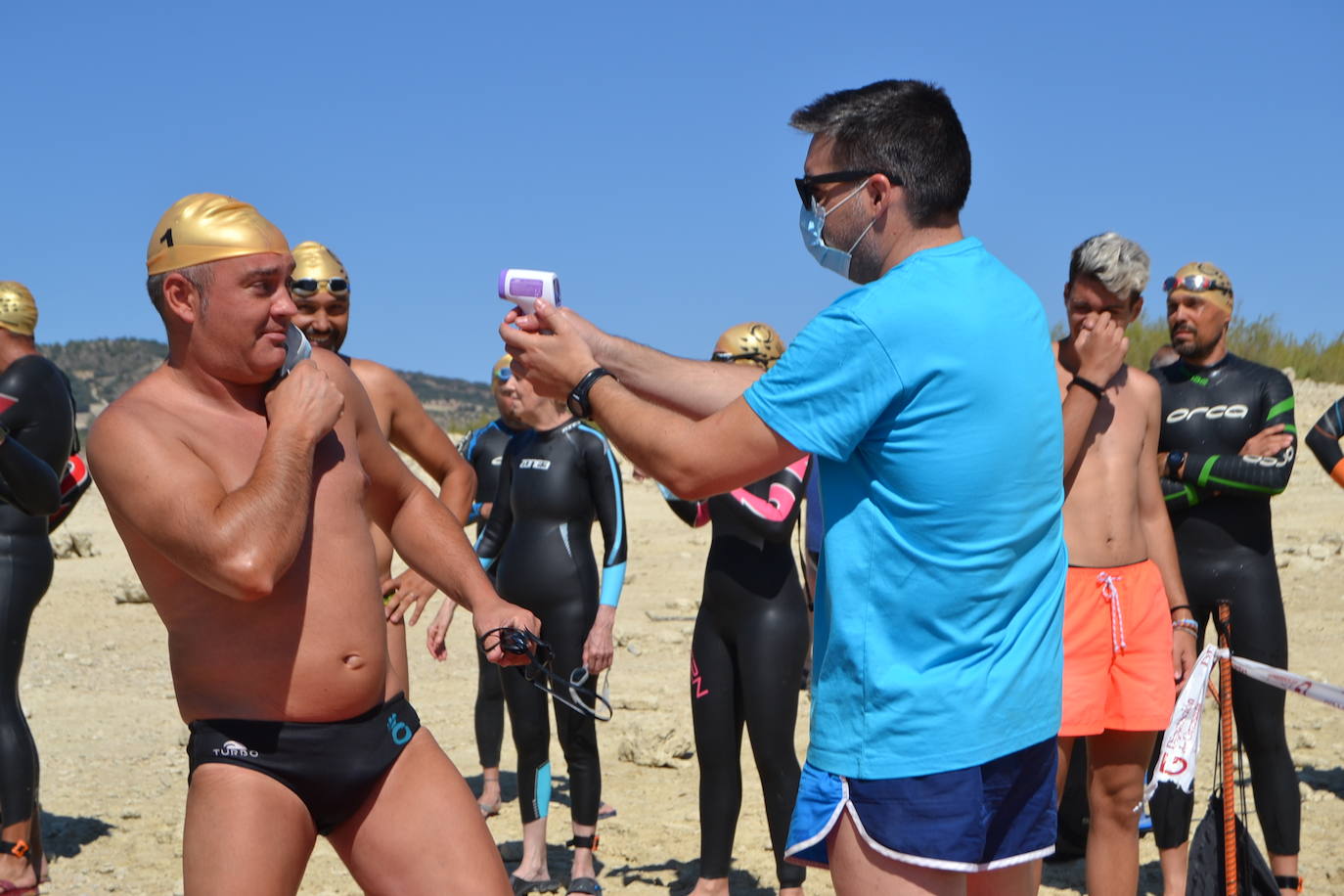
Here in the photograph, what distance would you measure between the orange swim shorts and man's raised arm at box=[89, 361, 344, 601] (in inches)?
112

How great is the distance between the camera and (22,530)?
6.24m

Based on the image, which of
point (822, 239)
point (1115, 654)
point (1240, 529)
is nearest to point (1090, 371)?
point (1115, 654)

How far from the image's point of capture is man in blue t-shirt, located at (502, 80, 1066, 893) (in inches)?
112

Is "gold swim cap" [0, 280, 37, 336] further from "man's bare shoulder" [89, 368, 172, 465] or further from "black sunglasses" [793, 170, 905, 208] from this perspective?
"black sunglasses" [793, 170, 905, 208]

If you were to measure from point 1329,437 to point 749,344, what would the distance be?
2554 millimetres

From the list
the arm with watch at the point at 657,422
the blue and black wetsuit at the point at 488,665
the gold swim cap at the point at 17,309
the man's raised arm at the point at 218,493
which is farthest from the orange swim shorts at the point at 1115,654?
the gold swim cap at the point at 17,309

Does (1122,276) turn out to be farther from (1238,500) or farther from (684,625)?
(684,625)

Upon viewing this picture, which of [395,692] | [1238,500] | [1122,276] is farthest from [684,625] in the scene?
[395,692]

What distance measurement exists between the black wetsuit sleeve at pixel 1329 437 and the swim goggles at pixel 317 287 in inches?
160

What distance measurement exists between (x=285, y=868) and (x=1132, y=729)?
304 centimetres

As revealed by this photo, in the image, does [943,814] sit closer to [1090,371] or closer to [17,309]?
[1090,371]

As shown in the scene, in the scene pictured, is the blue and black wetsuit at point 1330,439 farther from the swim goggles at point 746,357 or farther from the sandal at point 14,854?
the sandal at point 14,854

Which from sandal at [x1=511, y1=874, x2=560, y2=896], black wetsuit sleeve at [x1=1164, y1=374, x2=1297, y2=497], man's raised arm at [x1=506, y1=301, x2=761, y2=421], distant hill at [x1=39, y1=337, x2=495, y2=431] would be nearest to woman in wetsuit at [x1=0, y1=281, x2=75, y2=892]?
sandal at [x1=511, y1=874, x2=560, y2=896]

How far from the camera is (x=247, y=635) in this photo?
3172 mm
